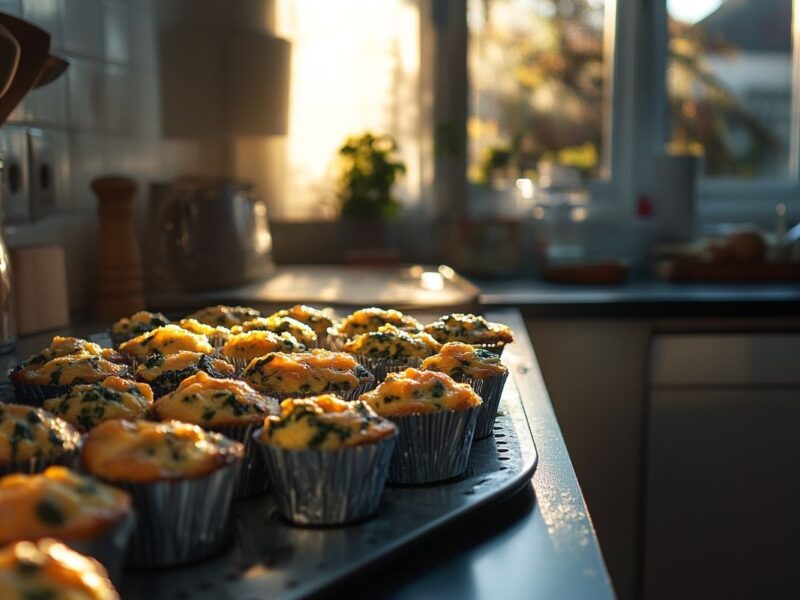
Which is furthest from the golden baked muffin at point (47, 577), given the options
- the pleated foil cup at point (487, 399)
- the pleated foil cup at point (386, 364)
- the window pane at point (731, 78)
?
the window pane at point (731, 78)

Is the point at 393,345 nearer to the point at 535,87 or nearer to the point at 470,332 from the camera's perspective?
the point at 470,332

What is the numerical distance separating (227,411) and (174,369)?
0.26 m

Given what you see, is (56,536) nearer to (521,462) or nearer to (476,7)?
(521,462)

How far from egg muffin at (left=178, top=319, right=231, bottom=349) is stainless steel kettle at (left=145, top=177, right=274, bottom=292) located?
0.60m

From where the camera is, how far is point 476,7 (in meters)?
3.15

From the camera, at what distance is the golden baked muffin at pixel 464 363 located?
125 centimetres

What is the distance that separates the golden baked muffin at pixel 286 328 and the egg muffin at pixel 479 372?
31 centimetres

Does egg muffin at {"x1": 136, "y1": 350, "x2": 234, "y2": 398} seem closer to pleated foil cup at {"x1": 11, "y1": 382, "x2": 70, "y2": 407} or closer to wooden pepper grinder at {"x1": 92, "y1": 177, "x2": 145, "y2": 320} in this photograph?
pleated foil cup at {"x1": 11, "y1": 382, "x2": 70, "y2": 407}

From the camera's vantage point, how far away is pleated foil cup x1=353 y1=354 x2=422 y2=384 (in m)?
1.40

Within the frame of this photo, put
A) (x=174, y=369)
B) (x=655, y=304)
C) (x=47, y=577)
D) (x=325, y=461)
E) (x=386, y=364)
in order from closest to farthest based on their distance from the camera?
(x=47, y=577)
(x=325, y=461)
(x=174, y=369)
(x=386, y=364)
(x=655, y=304)

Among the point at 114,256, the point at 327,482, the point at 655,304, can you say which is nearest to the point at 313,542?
the point at 327,482

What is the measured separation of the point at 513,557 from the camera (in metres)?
0.80


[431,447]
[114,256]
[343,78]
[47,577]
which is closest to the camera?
[47,577]

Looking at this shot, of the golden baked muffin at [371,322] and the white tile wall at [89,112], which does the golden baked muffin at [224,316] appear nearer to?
the golden baked muffin at [371,322]
